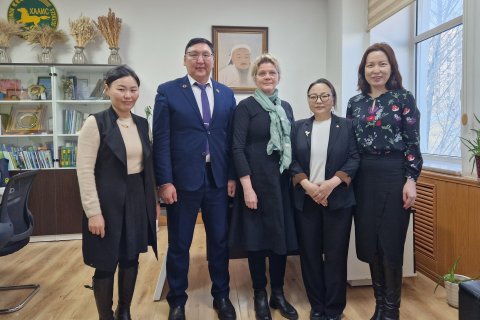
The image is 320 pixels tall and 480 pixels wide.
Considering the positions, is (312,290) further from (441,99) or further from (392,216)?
(441,99)

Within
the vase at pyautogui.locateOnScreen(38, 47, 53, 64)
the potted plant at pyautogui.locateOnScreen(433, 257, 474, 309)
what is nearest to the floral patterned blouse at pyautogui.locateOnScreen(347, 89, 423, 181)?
the potted plant at pyautogui.locateOnScreen(433, 257, 474, 309)

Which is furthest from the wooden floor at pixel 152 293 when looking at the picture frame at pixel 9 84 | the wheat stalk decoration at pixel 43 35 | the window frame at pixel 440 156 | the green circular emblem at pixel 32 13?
the green circular emblem at pixel 32 13

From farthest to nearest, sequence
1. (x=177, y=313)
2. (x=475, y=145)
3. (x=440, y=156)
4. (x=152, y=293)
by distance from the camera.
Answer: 1. (x=440, y=156)
2. (x=152, y=293)
3. (x=475, y=145)
4. (x=177, y=313)

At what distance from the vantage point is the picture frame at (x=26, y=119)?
141 inches

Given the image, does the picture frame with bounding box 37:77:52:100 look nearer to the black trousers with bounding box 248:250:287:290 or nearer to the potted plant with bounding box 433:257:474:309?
the black trousers with bounding box 248:250:287:290

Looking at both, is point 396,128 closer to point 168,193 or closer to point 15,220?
point 168,193

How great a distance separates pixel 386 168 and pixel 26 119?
3513 millimetres

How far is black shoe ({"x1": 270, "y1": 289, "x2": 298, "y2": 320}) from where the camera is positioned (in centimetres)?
189

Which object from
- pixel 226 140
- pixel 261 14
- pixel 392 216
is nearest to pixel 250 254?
pixel 226 140

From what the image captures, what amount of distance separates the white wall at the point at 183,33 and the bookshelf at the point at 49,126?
22cm

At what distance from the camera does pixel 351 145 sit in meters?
1.77

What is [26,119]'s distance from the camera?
3594 mm

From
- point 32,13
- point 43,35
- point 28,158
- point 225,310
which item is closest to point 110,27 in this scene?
point 43,35

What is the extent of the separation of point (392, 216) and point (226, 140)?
915 mm
